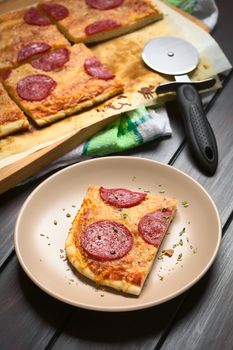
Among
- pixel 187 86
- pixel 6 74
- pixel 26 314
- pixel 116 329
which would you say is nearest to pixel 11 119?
pixel 6 74

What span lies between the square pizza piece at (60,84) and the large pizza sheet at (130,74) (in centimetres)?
4

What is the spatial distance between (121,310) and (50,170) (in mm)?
689

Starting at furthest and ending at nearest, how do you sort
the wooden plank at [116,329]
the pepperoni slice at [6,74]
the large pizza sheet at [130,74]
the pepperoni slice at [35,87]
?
the pepperoni slice at [6,74] < the pepperoni slice at [35,87] < the large pizza sheet at [130,74] < the wooden plank at [116,329]

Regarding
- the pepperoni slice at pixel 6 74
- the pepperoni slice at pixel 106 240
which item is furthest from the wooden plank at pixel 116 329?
the pepperoni slice at pixel 6 74

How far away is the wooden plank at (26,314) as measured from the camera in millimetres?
1436

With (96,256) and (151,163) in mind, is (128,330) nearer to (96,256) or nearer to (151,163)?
(96,256)

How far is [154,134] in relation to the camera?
6.50 feet

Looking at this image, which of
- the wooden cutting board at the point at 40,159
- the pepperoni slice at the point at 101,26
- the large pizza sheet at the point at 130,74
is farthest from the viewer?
the pepperoni slice at the point at 101,26

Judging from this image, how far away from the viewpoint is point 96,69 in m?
2.18

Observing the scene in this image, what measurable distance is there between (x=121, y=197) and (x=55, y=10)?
1176 mm

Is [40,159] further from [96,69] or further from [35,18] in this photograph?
[35,18]

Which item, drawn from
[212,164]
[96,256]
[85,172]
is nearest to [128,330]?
[96,256]

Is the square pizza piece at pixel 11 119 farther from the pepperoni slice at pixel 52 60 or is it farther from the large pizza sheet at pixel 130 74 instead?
the pepperoni slice at pixel 52 60

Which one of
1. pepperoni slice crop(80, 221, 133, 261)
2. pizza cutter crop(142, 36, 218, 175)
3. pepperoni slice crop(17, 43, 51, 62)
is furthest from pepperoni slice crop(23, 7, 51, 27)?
pepperoni slice crop(80, 221, 133, 261)
